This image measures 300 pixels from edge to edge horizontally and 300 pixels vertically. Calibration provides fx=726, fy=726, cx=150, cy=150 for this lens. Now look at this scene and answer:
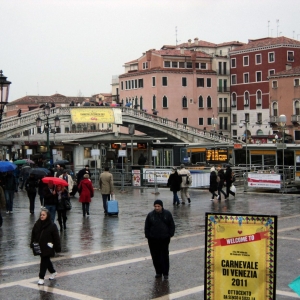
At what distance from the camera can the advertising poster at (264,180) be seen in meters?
31.9

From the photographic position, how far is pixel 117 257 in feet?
48.8

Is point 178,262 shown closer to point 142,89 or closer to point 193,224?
point 193,224

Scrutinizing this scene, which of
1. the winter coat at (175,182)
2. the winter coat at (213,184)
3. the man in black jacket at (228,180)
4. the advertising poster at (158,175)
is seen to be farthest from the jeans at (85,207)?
the advertising poster at (158,175)

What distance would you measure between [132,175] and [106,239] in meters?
19.1

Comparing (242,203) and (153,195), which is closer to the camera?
(242,203)

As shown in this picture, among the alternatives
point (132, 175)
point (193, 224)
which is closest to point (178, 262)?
point (193, 224)

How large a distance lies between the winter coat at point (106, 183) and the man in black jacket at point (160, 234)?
34.0 ft

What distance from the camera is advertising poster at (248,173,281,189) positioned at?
31922 millimetres

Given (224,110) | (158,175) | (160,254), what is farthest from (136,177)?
(224,110)

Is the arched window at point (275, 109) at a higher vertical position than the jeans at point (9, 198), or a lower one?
higher

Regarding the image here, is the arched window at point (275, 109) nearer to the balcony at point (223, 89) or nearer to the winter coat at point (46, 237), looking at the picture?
the balcony at point (223, 89)

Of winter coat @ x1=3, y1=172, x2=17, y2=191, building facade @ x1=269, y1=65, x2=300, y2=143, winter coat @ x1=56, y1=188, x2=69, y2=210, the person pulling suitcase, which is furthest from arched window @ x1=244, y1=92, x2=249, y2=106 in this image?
winter coat @ x1=56, y1=188, x2=69, y2=210

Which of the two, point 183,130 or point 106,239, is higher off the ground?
point 183,130

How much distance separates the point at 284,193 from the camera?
105ft
